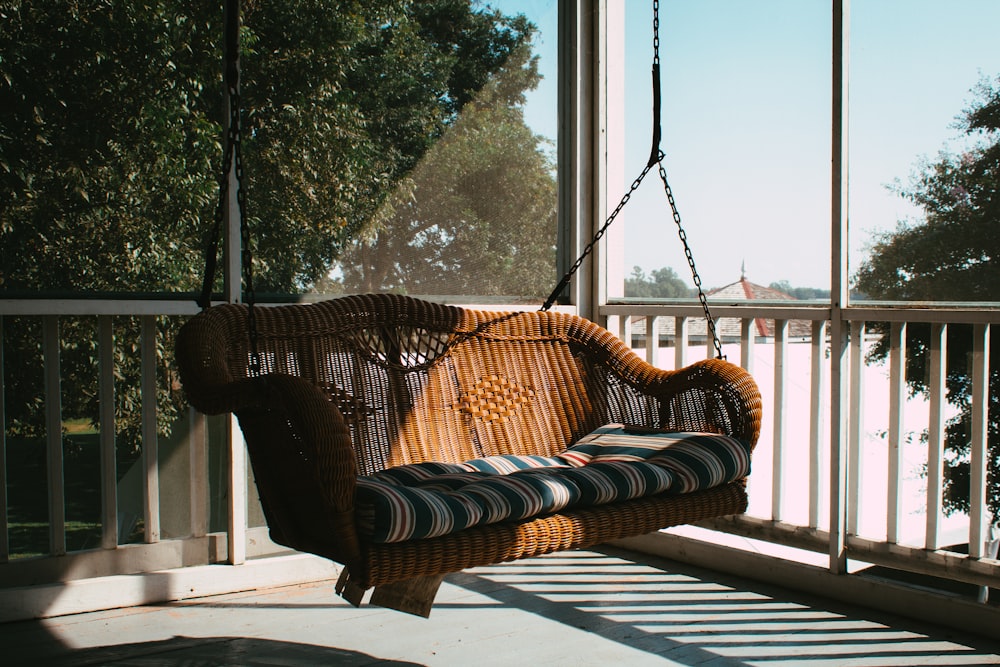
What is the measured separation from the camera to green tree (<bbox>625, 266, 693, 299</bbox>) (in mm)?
3846

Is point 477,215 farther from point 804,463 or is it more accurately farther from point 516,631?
point 516,631

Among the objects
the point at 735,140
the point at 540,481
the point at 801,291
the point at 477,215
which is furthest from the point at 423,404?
the point at 735,140

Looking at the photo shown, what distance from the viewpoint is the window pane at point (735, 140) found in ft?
10.7

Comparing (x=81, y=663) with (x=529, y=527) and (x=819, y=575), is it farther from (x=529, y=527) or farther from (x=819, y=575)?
(x=819, y=575)

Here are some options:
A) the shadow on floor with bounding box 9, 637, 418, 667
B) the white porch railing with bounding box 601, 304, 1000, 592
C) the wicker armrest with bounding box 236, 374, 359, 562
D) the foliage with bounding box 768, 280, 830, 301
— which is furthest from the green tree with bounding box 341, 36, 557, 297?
the wicker armrest with bounding box 236, 374, 359, 562

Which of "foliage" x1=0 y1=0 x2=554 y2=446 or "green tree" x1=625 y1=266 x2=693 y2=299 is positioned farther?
"green tree" x1=625 y1=266 x2=693 y2=299

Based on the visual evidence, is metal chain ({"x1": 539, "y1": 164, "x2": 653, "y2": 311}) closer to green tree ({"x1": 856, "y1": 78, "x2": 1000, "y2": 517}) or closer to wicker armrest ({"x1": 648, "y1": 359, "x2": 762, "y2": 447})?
wicker armrest ({"x1": 648, "y1": 359, "x2": 762, "y2": 447})

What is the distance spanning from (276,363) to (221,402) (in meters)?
0.53

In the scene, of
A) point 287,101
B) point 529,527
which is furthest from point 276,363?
point 287,101

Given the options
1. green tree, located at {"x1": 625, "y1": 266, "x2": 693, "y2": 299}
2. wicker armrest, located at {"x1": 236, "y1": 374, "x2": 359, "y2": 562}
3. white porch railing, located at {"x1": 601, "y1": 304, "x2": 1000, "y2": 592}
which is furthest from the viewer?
green tree, located at {"x1": 625, "y1": 266, "x2": 693, "y2": 299}

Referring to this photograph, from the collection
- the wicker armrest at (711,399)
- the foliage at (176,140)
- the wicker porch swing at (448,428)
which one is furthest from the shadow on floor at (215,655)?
the wicker armrest at (711,399)

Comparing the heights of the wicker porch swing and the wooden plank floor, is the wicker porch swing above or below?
above

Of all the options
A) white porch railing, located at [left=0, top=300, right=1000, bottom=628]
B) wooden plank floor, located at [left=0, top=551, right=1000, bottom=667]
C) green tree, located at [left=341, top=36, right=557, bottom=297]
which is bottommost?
wooden plank floor, located at [left=0, top=551, right=1000, bottom=667]

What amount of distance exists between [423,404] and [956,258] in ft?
5.40
